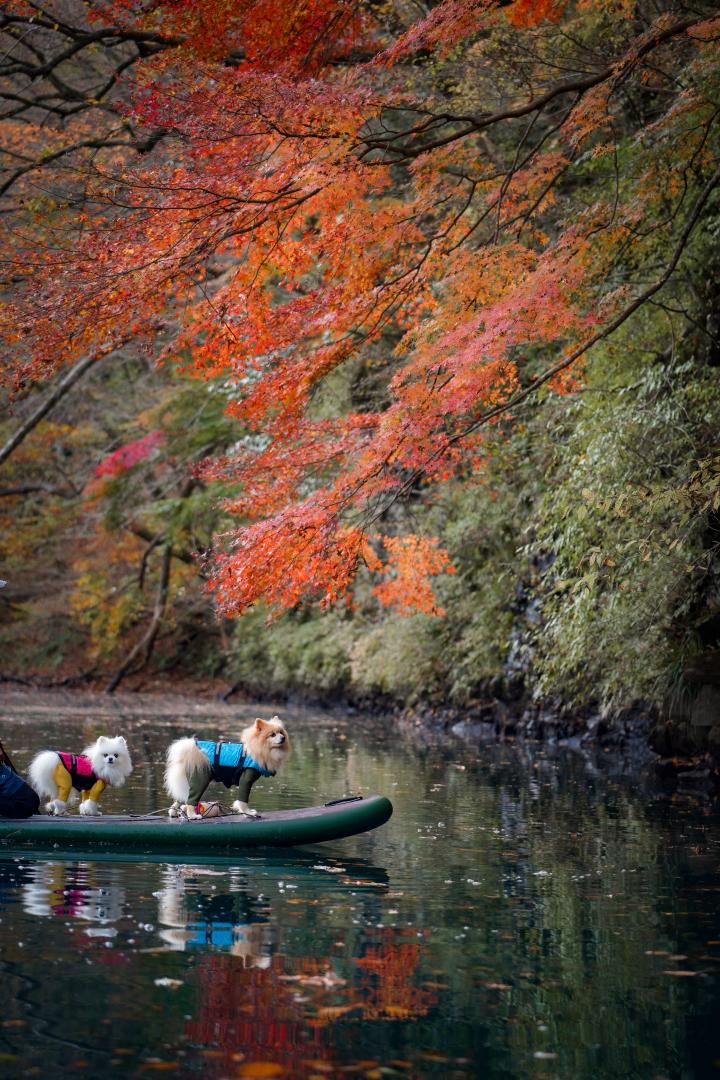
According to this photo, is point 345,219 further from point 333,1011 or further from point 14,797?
point 333,1011

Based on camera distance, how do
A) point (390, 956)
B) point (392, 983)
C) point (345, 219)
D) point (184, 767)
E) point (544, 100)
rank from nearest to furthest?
point (392, 983)
point (390, 956)
point (184, 767)
point (544, 100)
point (345, 219)

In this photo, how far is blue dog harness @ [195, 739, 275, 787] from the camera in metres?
7.84

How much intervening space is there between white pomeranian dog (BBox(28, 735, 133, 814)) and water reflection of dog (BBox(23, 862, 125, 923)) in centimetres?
79

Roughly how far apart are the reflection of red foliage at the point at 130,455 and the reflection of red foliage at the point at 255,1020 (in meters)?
20.5

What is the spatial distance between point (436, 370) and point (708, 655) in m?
3.63

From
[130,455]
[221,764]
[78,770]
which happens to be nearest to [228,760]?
[221,764]

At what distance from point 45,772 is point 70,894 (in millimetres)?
1718

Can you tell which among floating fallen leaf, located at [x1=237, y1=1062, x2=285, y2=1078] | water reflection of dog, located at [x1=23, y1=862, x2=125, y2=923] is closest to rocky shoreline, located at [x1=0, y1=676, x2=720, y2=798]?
water reflection of dog, located at [x1=23, y1=862, x2=125, y2=923]

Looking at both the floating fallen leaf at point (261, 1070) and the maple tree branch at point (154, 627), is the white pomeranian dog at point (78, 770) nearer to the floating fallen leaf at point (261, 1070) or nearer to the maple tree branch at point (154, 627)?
the floating fallen leaf at point (261, 1070)

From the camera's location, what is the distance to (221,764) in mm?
7867

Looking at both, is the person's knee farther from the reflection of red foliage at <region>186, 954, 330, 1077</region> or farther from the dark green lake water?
the reflection of red foliage at <region>186, 954, 330, 1077</region>

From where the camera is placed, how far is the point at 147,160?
545 inches

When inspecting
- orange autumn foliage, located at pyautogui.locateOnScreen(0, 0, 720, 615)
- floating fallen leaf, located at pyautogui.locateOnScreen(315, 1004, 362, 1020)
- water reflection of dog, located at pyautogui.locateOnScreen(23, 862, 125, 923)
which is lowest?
water reflection of dog, located at pyautogui.locateOnScreen(23, 862, 125, 923)

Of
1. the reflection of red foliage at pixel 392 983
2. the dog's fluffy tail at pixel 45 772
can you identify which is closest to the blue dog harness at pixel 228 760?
the dog's fluffy tail at pixel 45 772
